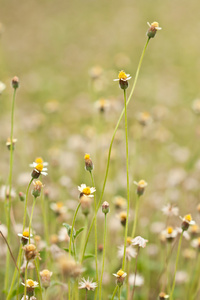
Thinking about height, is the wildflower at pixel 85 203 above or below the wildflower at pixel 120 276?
above

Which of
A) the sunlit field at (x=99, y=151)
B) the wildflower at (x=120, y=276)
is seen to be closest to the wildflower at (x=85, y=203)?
the sunlit field at (x=99, y=151)

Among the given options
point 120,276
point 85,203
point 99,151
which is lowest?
point 120,276

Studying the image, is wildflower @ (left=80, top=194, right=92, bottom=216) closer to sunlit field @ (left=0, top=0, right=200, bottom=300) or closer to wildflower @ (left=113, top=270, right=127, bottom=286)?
sunlit field @ (left=0, top=0, right=200, bottom=300)

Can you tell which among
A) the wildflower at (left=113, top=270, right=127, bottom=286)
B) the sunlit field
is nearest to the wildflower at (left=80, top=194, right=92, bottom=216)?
the sunlit field

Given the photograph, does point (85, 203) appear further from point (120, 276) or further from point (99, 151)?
point (99, 151)

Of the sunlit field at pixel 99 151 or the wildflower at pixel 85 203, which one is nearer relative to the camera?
the wildflower at pixel 85 203

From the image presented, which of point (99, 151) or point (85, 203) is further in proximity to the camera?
point (99, 151)

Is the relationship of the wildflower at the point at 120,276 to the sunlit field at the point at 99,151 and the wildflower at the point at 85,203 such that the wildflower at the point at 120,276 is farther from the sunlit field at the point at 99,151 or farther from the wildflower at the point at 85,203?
the wildflower at the point at 85,203

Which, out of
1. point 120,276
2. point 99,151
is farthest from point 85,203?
point 99,151
